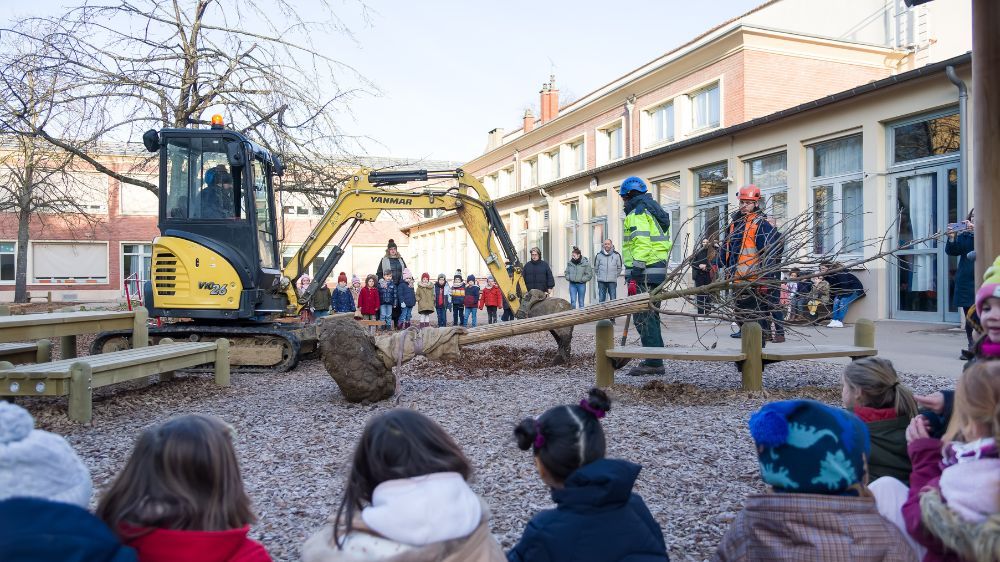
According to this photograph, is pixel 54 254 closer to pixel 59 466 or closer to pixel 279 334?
pixel 279 334

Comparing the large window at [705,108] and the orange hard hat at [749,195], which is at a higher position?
the large window at [705,108]

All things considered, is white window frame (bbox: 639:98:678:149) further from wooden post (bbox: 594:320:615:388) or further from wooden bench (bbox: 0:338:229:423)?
wooden bench (bbox: 0:338:229:423)

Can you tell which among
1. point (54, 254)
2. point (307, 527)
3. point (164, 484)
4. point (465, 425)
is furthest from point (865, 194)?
point (54, 254)

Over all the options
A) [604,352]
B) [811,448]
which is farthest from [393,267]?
[811,448]

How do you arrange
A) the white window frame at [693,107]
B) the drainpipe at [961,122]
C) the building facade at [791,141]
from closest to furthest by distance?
1. the drainpipe at [961,122]
2. the building facade at [791,141]
3. the white window frame at [693,107]

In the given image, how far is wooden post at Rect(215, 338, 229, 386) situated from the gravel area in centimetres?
13

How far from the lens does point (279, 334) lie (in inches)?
384

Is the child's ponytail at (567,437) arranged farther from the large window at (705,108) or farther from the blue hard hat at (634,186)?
the large window at (705,108)

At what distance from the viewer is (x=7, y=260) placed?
38406 millimetres

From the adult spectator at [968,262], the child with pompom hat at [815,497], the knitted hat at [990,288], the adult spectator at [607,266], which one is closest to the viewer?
the child with pompom hat at [815,497]

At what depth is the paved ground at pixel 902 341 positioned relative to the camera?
25.7ft

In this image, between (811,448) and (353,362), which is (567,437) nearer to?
(811,448)

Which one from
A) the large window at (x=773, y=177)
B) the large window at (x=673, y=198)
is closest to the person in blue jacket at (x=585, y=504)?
the large window at (x=773, y=177)

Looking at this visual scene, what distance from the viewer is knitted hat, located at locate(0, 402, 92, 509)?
1672mm
